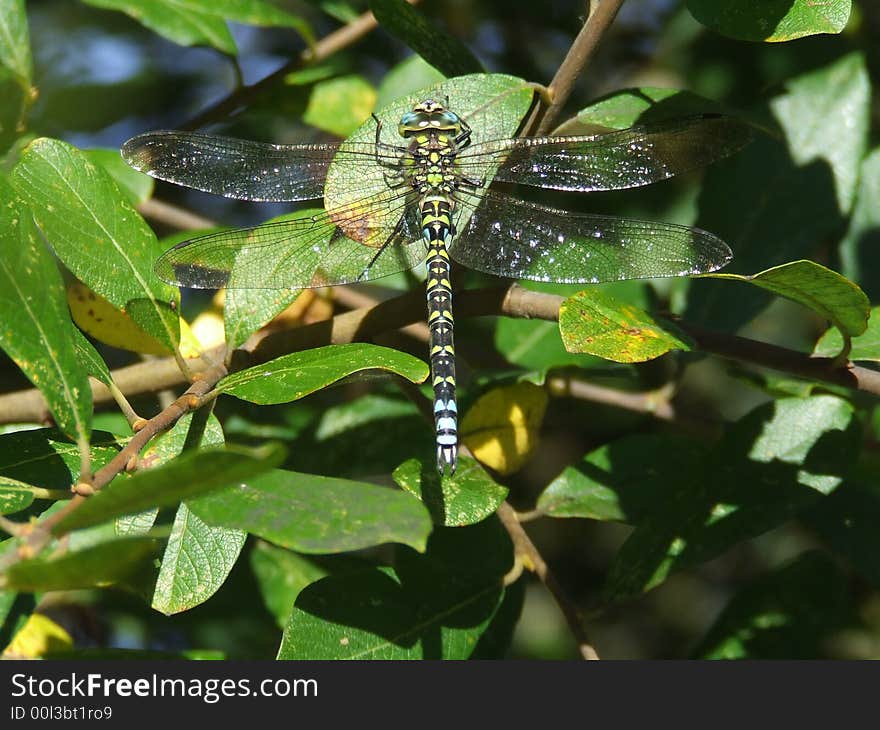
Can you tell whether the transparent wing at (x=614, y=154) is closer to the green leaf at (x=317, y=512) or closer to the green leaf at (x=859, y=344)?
the green leaf at (x=859, y=344)

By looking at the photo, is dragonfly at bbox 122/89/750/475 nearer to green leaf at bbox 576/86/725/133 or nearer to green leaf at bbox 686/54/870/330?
green leaf at bbox 576/86/725/133

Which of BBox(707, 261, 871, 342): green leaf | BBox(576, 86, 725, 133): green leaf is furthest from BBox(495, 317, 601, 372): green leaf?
BBox(707, 261, 871, 342): green leaf

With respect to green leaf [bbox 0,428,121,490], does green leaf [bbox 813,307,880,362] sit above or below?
above

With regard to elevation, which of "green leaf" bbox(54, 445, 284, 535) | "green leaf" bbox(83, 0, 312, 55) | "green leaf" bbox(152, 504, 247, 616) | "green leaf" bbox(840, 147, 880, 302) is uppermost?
"green leaf" bbox(83, 0, 312, 55)

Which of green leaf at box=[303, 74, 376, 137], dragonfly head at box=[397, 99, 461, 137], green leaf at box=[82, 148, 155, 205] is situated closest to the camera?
dragonfly head at box=[397, 99, 461, 137]

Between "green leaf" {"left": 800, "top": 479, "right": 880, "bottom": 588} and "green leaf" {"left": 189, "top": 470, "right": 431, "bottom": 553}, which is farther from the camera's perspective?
"green leaf" {"left": 800, "top": 479, "right": 880, "bottom": 588}

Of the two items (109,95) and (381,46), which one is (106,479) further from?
(381,46)

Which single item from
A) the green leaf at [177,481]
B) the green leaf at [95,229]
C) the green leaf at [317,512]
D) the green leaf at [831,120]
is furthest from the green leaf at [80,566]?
the green leaf at [831,120]
